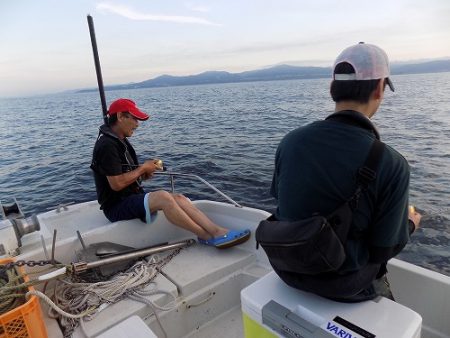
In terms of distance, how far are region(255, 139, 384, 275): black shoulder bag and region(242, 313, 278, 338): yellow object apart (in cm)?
41

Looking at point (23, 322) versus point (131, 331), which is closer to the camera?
point (23, 322)

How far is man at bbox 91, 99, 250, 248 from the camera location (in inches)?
149

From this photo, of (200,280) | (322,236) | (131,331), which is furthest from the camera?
(200,280)

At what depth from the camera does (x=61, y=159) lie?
1412 cm

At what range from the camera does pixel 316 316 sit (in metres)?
1.69

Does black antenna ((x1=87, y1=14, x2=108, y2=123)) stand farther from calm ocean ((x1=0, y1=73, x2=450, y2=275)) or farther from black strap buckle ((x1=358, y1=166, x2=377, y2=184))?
calm ocean ((x1=0, y1=73, x2=450, y2=275))

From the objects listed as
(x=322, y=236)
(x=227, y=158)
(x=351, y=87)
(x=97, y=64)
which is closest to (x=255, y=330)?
(x=322, y=236)

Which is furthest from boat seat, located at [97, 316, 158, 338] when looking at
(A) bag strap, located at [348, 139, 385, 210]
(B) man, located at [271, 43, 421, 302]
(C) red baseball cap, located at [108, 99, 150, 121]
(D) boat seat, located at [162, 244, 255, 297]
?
(C) red baseball cap, located at [108, 99, 150, 121]

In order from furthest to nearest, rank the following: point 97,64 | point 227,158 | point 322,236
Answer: point 227,158 < point 97,64 < point 322,236

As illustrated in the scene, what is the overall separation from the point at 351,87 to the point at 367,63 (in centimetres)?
13

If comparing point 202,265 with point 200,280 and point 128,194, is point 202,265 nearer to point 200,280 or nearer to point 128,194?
point 200,280

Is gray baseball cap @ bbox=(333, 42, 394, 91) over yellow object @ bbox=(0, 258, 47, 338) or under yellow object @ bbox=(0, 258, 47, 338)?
over

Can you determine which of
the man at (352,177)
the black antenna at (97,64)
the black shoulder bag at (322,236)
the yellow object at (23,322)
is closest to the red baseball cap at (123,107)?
the black antenna at (97,64)

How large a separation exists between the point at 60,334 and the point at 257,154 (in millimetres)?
10212
